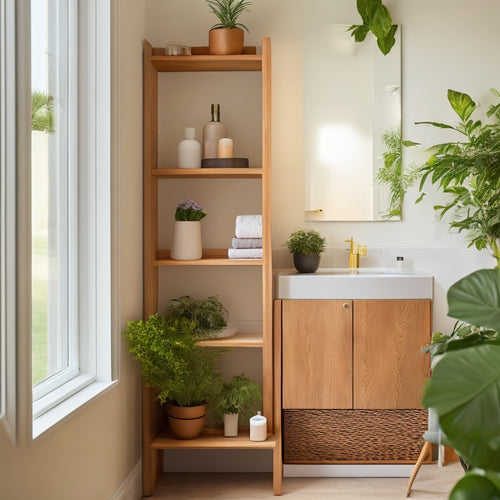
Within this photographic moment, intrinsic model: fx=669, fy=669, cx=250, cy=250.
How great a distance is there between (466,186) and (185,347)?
5.62ft

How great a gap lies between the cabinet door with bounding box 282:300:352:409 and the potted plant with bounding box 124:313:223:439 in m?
0.38

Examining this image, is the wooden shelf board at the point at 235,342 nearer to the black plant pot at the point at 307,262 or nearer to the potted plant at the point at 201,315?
the potted plant at the point at 201,315

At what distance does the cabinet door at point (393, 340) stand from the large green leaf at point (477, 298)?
1.89 m

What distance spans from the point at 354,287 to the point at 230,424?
34.8 inches

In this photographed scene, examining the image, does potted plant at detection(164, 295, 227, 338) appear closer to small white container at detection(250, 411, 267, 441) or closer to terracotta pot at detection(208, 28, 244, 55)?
small white container at detection(250, 411, 267, 441)

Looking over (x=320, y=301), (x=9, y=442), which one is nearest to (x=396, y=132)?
(x=320, y=301)

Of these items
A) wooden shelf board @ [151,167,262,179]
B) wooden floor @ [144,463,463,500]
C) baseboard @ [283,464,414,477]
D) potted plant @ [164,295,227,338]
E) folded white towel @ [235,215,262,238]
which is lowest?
wooden floor @ [144,463,463,500]

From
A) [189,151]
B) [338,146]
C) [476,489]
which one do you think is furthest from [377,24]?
[476,489]

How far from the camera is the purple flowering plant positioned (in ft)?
10.7

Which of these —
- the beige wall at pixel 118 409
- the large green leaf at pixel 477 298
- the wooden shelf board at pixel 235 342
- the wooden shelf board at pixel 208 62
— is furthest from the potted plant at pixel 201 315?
the large green leaf at pixel 477 298

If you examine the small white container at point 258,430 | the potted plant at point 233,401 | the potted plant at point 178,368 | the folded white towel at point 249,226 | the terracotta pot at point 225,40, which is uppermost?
the terracotta pot at point 225,40

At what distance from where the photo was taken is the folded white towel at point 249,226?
3.23 meters

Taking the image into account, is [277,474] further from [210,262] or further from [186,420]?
[210,262]

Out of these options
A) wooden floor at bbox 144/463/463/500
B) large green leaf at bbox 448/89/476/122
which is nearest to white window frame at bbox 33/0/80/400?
wooden floor at bbox 144/463/463/500
